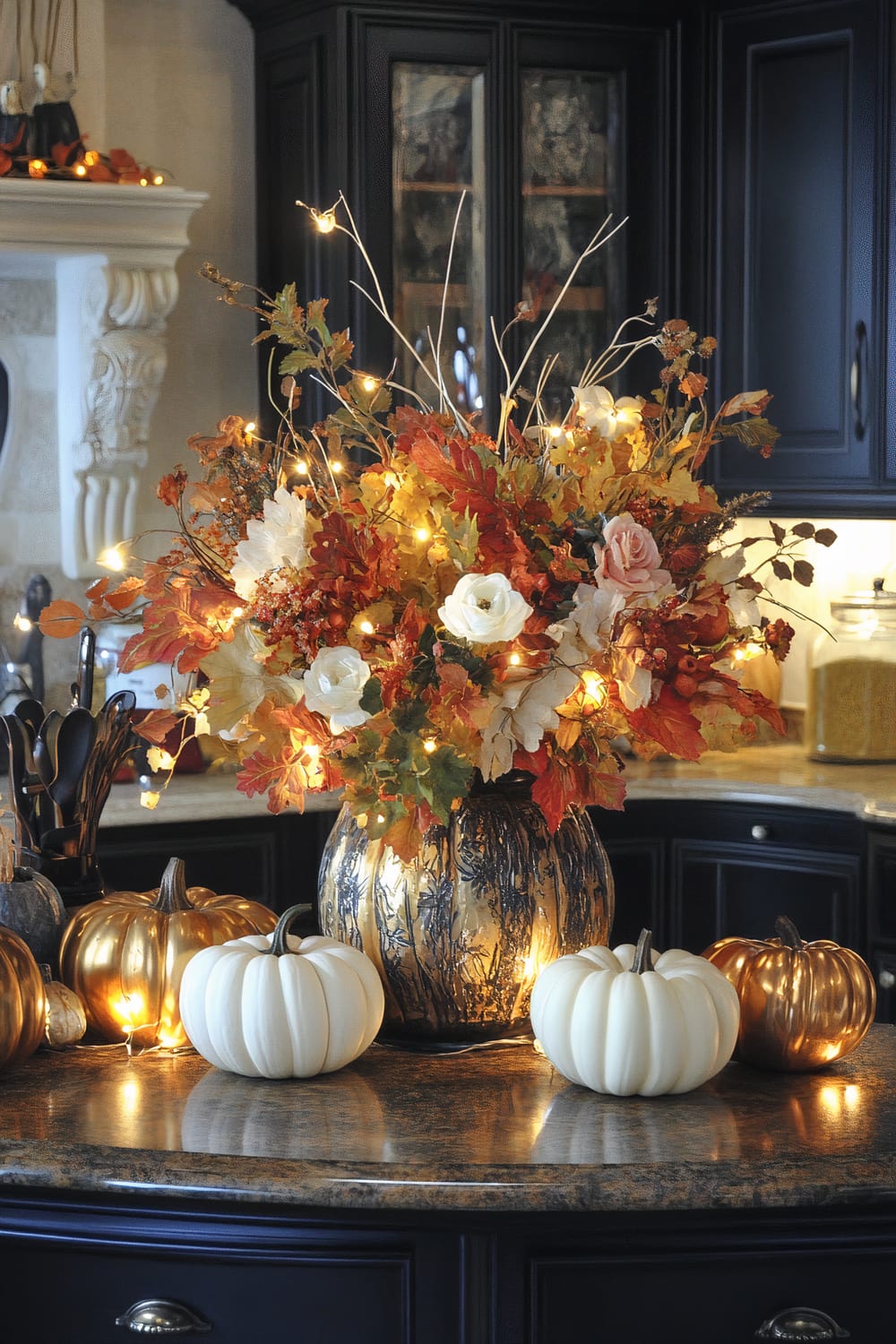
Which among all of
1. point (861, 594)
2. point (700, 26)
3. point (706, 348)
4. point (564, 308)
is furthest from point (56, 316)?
point (706, 348)

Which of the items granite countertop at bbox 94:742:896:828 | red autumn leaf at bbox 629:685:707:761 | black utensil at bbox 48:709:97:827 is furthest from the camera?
granite countertop at bbox 94:742:896:828

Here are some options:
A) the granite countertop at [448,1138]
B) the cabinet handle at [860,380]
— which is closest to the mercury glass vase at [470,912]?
the granite countertop at [448,1138]

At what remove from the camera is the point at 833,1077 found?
1457 mm

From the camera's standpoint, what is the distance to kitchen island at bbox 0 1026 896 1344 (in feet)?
4.00

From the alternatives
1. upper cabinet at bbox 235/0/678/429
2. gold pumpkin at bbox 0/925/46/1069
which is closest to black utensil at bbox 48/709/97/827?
gold pumpkin at bbox 0/925/46/1069

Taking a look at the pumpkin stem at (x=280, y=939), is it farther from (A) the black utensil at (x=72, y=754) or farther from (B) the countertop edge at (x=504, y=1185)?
(A) the black utensil at (x=72, y=754)

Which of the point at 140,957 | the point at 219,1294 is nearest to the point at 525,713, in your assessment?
the point at 140,957

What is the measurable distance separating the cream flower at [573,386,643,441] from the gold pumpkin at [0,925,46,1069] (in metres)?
0.68

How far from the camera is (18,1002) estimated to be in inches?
55.6

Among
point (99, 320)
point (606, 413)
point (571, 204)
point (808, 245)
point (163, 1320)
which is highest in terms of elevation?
point (571, 204)

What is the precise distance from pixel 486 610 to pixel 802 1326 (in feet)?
1.98

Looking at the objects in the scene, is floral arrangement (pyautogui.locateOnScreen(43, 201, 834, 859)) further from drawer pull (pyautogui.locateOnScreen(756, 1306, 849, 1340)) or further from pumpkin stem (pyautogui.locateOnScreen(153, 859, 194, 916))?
drawer pull (pyautogui.locateOnScreen(756, 1306, 849, 1340))

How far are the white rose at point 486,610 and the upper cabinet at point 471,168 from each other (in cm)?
229

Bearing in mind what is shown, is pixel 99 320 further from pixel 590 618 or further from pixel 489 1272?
pixel 489 1272
